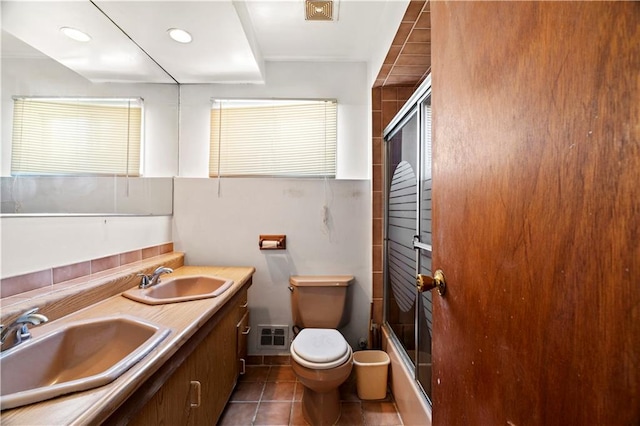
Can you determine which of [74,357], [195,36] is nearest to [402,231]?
[74,357]

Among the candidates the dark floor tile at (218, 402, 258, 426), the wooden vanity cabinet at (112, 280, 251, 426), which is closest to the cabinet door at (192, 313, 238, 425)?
the wooden vanity cabinet at (112, 280, 251, 426)

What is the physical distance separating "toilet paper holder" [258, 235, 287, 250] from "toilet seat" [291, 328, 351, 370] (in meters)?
0.69

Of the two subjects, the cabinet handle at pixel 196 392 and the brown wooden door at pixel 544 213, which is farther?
the cabinet handle at pixel 196 392

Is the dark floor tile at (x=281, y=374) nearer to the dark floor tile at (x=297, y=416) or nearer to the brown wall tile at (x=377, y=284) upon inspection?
the dark floor tile at (x=297, y=416)

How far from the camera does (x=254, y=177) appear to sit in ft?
7.26

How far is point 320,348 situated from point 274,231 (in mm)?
970

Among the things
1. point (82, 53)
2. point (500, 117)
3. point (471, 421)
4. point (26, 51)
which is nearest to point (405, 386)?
→ point (471, 421)

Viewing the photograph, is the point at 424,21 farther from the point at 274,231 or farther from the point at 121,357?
the point at 121,357

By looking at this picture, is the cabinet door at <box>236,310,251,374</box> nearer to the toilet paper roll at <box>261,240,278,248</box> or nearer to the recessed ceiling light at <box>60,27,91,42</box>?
the toilet paper roll at <box>261,240,278,248</box>

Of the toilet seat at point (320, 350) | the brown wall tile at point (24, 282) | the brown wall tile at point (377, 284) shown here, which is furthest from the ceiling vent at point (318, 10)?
the toilet seat at point (320, 350)

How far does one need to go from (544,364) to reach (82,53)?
2287 mm

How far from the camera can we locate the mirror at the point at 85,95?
1076 millimetres

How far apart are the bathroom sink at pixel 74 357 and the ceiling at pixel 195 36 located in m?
1.12

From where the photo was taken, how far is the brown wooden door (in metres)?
0.33
